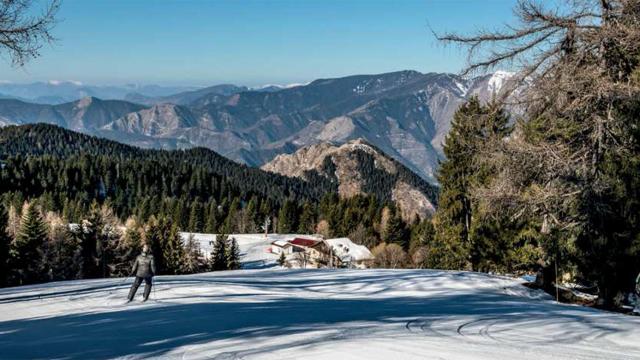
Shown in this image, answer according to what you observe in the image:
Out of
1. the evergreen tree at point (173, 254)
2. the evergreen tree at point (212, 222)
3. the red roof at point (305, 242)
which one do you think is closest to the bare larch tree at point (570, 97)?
the evergreen tree at point (173, 254)

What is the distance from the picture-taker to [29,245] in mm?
51219

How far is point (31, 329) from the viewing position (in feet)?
38.3

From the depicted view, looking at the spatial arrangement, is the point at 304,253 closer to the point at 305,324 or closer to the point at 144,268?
the point at 144,268

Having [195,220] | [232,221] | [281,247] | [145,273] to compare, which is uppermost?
[195,220]

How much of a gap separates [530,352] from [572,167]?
520 cm

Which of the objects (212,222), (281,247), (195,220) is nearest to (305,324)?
(281,247)

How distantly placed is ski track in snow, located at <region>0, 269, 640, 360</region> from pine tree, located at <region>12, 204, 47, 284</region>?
35.5m

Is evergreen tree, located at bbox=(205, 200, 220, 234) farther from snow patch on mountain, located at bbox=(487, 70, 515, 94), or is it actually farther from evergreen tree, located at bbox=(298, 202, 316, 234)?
snow patch on mountain, located at bbox=(487, 70, 515, 94)

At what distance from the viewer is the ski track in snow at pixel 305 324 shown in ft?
28.6

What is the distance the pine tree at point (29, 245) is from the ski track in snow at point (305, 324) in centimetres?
3553

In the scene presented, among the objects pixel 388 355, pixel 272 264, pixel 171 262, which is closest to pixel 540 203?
pixel 388 355

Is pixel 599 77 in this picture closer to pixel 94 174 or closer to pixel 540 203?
pixel 540 203

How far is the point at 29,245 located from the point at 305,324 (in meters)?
48.1

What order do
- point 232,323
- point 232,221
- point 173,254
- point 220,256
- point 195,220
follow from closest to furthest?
point 232,323
point 173,254
point 220,256
point 232,221
point 195,220
